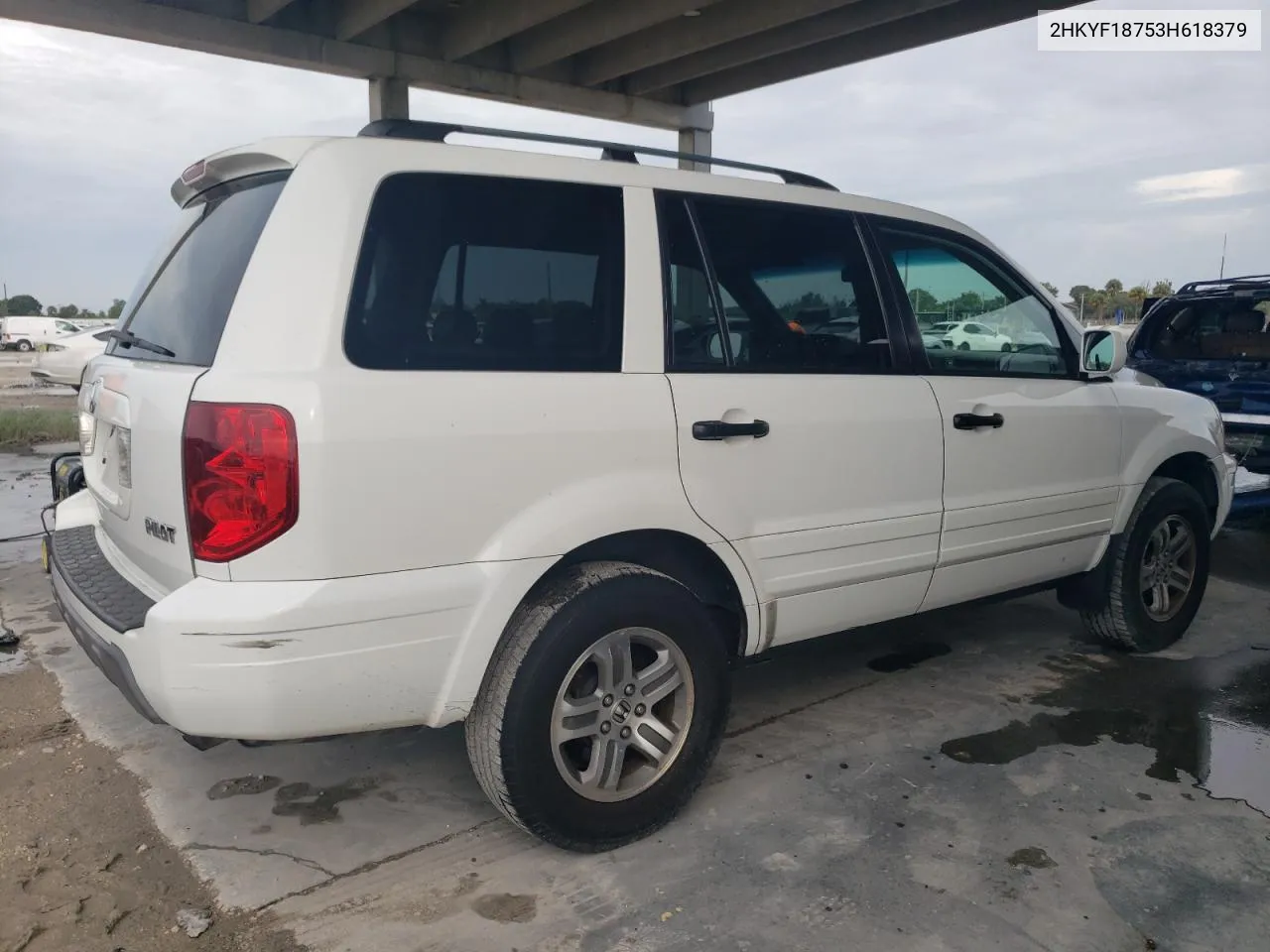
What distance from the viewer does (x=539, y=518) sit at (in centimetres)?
251

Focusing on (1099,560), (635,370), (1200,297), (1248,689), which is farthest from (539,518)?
(1200,297)

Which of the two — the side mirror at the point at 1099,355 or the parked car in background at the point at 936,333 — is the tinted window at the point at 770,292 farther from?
the side mirror at the point at 1099,355

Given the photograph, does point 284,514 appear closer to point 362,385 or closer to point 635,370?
point 362,385

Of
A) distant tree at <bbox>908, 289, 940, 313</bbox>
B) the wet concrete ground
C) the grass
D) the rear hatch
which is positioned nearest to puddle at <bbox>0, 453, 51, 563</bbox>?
the grass

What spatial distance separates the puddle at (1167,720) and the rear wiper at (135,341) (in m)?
2.85

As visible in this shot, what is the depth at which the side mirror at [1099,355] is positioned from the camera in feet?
12.9

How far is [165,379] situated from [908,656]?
3390mm

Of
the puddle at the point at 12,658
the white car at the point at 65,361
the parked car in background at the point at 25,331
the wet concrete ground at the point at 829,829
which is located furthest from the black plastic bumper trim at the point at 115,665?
the parked car in background at the point at 25,331

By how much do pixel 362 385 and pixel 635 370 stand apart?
79cm

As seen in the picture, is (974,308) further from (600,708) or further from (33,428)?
(33,428)

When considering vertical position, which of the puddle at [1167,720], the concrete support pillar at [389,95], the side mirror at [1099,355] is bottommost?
the puddle at [1167,720]

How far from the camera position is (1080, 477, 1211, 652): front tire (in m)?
4.35

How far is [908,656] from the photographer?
14.8 ft

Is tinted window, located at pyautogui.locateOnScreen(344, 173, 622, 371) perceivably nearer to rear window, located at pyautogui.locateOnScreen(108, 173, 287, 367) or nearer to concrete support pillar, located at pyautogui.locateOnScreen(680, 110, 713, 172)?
rear window, located at pyautogui.locateOnScreen(108, 173, 287, 367)
